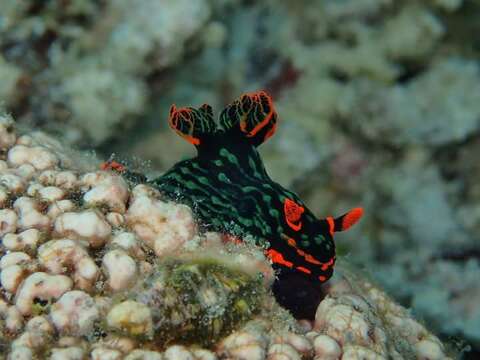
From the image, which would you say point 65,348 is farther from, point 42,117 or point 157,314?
point 42,117

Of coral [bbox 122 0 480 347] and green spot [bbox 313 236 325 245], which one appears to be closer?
green spot [bbox 313 236 325 245]

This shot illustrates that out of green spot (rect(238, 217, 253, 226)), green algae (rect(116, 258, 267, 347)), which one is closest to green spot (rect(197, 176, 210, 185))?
green spot (rect(238, 217, 253, 226))

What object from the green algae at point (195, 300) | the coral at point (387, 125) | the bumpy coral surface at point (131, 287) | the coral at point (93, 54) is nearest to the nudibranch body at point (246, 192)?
the bumpy coral surface at point (131, 287)

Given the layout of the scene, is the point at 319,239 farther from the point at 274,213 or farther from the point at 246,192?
the point at 246,192

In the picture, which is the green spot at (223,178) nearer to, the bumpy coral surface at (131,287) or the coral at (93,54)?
the bumpy coral surface at (131,287)

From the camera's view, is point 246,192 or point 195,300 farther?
point 246,192

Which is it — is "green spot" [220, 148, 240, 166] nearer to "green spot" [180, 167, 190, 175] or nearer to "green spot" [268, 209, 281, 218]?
"green spot" [180, 167, 190, 175]

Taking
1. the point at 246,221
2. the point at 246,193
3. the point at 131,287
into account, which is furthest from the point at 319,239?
the point at 131,287

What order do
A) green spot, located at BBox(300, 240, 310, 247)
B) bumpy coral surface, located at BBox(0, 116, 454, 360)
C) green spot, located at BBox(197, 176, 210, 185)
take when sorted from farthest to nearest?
green spot, located at BBox(197, 176, 210, 185) → green spot, located at BBox(300, 240, 310, 247) → bumpy coral surface, located at BBox(0, 116, 454, 360)
